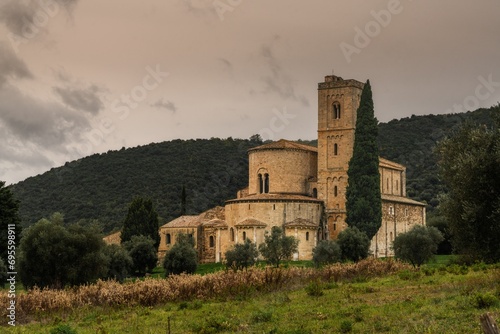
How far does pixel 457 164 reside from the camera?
27.5 metres

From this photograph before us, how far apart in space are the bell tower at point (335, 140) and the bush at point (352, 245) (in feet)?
25.4

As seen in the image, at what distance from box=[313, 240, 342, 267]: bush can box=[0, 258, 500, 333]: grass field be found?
83.4 ft

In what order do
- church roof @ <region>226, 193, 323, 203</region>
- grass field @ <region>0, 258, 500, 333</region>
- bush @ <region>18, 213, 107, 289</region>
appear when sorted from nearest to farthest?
1. grass field @ <region>0, 258, 500, 333</region>
2. bush @ <region>18, 213, 107, 289</region>
3. church roof @ <region>226, 193, 323, 203</region>

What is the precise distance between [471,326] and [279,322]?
4.93 meters

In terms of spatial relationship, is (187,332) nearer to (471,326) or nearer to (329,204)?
(471,326)

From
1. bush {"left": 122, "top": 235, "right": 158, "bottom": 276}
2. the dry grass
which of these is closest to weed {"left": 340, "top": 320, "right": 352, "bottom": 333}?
the dry grass

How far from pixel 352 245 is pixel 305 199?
918cm

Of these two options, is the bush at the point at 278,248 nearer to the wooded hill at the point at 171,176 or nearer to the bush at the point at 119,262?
the bush at the point at 119,262

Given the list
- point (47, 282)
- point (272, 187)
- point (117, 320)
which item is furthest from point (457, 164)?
point (272, 187)

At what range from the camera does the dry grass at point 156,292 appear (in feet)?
80.7

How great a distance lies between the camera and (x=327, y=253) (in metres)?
53.3

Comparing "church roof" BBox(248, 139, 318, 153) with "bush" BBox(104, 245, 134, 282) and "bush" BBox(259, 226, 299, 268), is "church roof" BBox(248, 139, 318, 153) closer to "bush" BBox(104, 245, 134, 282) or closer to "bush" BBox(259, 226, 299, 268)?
"bush" BBox(259, 226, 299, 268)

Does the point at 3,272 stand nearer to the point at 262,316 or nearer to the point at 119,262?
the point at 119,262

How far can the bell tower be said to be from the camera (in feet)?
216
